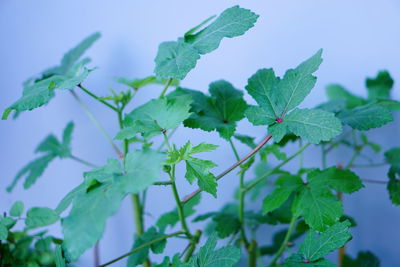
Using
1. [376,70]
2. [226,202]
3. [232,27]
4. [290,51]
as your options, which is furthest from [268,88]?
[226,202]

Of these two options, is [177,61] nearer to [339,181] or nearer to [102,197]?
[102,197]

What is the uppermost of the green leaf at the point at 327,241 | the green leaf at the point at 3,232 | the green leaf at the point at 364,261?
the green leaf at the point at 3,232

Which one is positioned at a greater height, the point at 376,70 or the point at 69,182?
the point at 69,182

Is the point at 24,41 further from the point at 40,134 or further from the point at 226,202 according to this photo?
the point at 226,202

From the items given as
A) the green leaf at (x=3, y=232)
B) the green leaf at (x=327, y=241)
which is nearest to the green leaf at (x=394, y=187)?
the green leaf at (x=327, y=241)

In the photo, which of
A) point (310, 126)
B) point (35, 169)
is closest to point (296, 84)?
point (310, 126)

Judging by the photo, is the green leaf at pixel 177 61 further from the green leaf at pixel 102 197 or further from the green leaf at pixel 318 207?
the green leaf at pixel 318 207

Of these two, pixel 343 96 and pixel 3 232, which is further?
pixel 343 96
